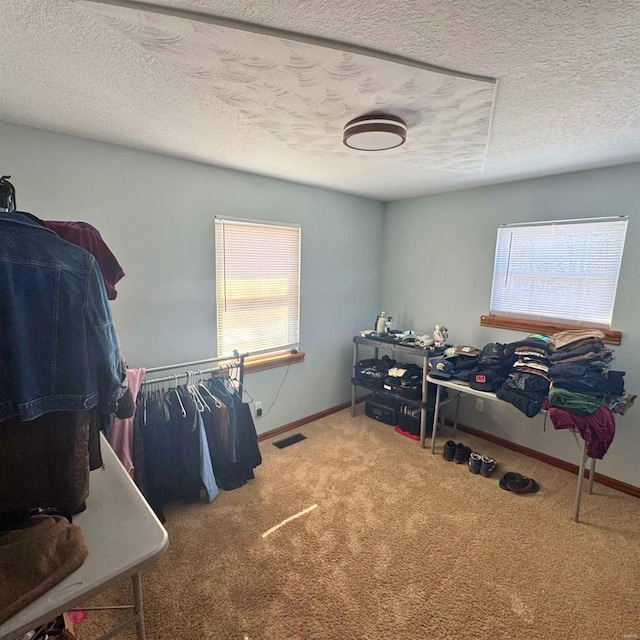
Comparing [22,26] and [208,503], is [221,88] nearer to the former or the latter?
[22,26]

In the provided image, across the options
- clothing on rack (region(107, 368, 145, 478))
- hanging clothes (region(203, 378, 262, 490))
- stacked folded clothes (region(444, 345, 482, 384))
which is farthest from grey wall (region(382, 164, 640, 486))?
clothing on rack (region(107, 368, 145, 478))

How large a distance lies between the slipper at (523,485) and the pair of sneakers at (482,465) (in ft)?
0.54

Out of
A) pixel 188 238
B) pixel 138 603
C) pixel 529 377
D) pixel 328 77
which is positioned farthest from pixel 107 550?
pixel 529 377

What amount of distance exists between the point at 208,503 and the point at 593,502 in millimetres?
2629

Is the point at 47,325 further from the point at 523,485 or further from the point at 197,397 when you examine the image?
the point at 523,485

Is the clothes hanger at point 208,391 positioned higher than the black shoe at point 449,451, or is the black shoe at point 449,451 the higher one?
the clothes hanger at point 208,391

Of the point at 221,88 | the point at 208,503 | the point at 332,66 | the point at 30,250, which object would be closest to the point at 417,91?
the point at 332,66

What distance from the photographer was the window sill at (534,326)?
7.90 feet

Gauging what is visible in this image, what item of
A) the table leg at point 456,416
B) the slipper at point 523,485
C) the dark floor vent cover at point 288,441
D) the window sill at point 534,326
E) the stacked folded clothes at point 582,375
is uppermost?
the window sill at point 534,326

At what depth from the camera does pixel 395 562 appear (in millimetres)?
1806

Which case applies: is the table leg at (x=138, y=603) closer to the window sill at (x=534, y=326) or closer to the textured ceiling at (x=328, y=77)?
the textured ceiling at (x=328, y=77)

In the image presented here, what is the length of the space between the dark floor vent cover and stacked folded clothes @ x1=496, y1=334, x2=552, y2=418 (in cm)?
174

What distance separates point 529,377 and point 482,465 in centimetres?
82

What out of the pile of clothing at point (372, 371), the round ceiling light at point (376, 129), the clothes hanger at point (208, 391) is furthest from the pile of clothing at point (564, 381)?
the clothes hanger at point (208, 391)
